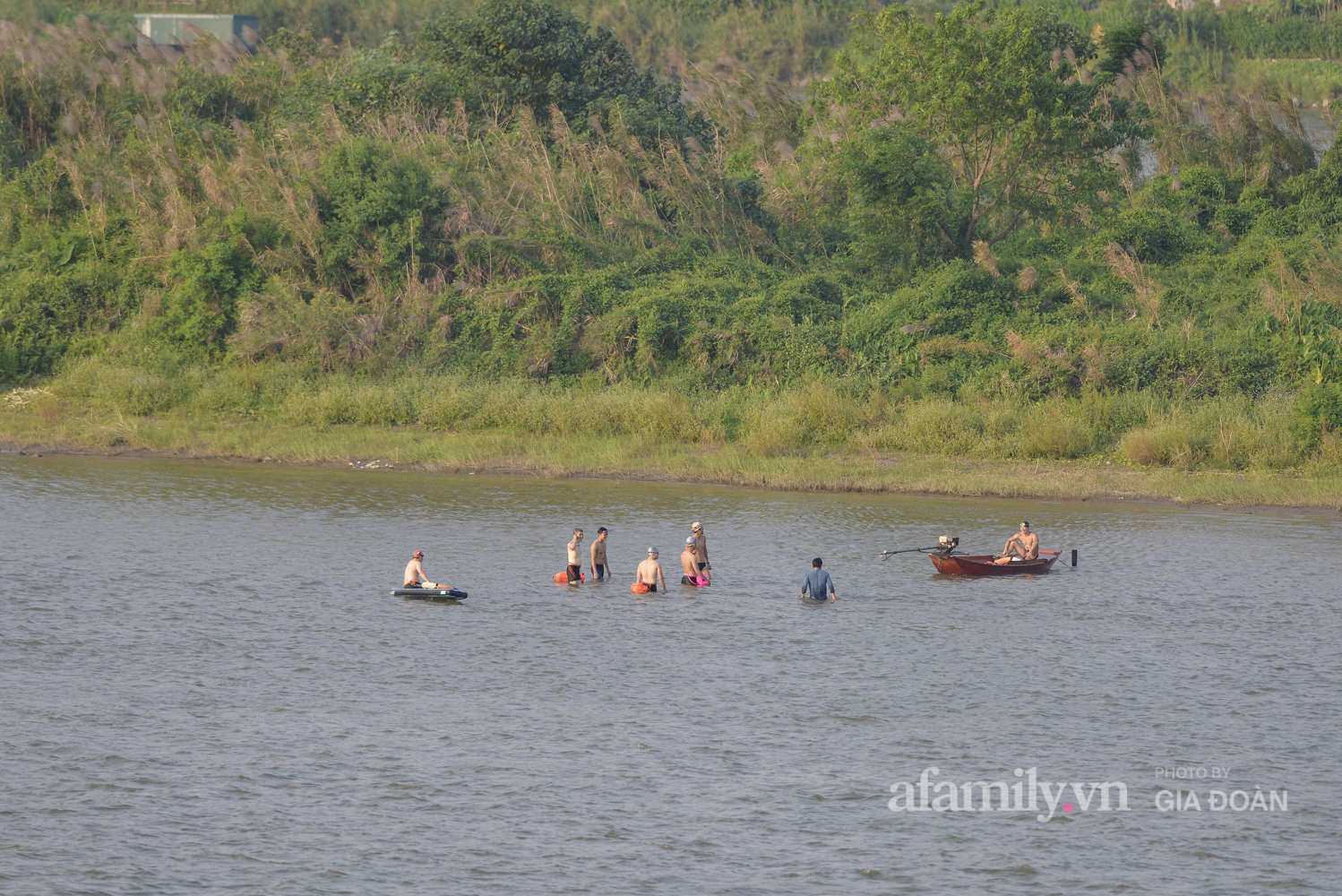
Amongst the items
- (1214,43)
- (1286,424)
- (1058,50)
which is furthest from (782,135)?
(1214,43)

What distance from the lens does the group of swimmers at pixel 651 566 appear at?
938 inches

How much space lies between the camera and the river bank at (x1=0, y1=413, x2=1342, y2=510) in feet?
106

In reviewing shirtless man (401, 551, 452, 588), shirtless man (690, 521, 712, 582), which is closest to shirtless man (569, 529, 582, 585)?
shirtless man (690, 521, 712, 582)

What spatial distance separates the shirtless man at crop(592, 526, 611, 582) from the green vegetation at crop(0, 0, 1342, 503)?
978cm

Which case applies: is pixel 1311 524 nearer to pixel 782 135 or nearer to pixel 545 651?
pixel 545 651

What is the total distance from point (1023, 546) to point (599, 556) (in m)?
7.67

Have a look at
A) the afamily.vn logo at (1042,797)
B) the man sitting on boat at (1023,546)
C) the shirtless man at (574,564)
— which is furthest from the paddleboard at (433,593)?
the man sitting on boat at (1023,546)

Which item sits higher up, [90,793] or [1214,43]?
[1214,43]

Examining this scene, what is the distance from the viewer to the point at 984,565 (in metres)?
25.0

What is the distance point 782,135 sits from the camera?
52.9m

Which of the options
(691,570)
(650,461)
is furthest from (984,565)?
(650,461)

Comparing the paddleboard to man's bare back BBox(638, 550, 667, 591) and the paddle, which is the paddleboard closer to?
man's bare back BBox(638, 550, 667, 591)

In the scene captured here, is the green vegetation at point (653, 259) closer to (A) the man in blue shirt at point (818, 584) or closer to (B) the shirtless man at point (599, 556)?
(B) the shirtless man at point (599, 556)

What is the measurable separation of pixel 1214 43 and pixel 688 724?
225ft
